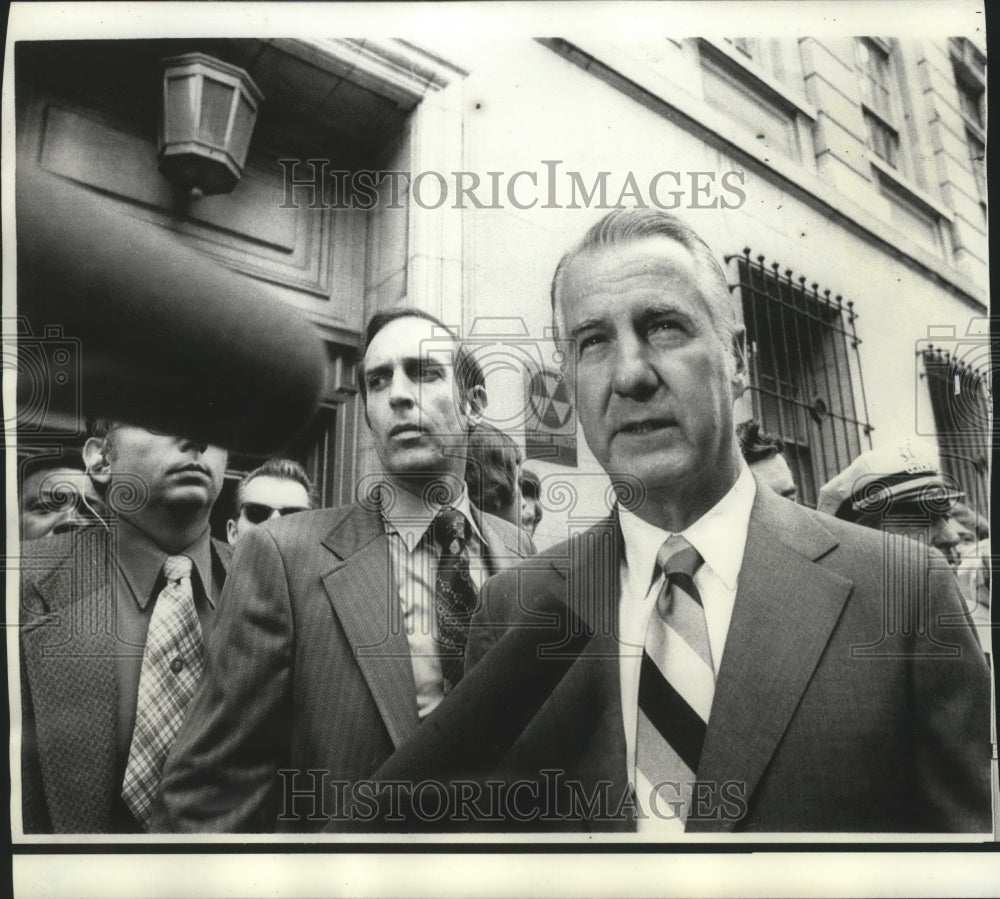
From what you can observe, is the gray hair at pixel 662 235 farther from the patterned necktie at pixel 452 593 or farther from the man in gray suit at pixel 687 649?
the patterned necktie at pixel 452 593

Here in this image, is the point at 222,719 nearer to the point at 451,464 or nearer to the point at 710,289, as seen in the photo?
the point at 451,464

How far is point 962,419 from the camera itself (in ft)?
10.0

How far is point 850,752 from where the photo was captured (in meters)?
2.69

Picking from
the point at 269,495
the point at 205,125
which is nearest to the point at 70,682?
the point at 269,495

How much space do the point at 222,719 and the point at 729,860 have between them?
164cm

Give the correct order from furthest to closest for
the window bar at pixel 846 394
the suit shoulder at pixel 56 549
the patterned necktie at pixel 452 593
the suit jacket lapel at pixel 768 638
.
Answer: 1. the window bar at pixel 846 394
2. the suit shoulder at pixel 56 549
3. the patterned necktie at pixel 452 593
4. the suit jacket lapel at pixel 768 638

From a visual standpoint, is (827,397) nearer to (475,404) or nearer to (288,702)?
(475,404)

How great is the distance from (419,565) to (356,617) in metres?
0.25

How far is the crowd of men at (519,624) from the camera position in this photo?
275 cm

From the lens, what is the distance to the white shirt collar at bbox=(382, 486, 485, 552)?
2.89 m

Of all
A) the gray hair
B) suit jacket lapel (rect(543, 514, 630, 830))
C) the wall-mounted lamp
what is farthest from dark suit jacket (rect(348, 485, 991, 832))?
the wall-mounted lamp

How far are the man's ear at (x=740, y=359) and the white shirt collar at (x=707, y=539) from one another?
323 mm

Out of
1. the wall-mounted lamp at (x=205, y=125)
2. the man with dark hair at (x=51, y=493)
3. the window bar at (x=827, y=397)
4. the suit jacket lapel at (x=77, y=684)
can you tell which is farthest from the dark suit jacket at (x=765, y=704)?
the wall-mounted lamp at (x=205, y=125)

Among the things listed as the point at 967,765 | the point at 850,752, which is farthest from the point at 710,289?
the point at 967,765
